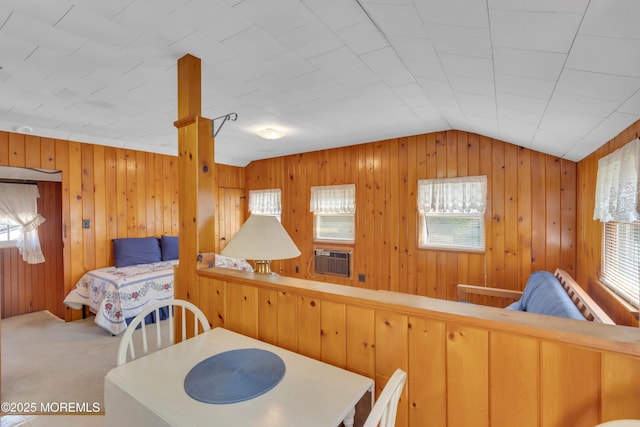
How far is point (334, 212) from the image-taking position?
4406mm

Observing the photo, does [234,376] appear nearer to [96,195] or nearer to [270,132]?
[270,132]

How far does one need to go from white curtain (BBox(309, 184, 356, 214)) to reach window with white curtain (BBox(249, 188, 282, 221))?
2.50 ft

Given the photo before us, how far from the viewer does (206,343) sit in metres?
1.43

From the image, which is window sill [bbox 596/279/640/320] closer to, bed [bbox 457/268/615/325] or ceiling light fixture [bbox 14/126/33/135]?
bed [bbox 457/268/615/325]

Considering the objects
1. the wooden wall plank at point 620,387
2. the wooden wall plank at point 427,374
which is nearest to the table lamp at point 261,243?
the wooden wall plank at point 427,374

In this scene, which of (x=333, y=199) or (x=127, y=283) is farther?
(x=333, y=199)

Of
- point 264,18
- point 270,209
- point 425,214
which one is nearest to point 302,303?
point 264,18

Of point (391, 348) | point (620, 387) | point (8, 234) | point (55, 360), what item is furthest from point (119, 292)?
point (620, 387)

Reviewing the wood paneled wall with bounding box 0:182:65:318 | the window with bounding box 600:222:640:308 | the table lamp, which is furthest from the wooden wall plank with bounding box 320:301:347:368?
the wood paneled wall with bounding box 0:182:65:318

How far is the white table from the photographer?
2.99 feet

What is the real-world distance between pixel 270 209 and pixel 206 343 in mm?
3863

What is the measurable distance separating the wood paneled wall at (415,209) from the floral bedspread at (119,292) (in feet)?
6.44

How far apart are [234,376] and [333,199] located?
3.42 m

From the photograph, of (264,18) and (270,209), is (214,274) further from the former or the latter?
(270,209)
